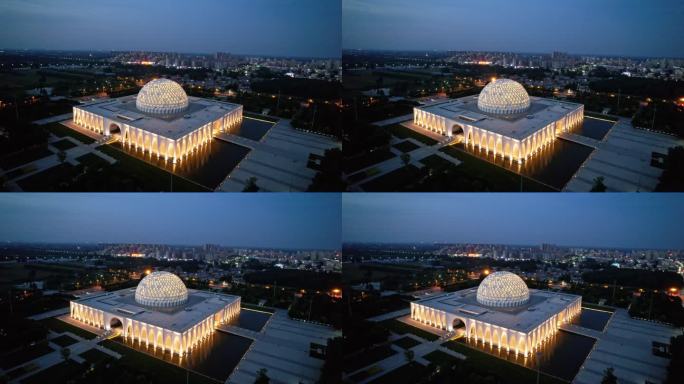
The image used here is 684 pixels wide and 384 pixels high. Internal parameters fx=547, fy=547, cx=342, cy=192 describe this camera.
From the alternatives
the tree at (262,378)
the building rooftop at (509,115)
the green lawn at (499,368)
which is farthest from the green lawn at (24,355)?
the building rooftop at (509,115)

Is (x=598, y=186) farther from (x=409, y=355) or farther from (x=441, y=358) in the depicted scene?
(x=409, y=355)

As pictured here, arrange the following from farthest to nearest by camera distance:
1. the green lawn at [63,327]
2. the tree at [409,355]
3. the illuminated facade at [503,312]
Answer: the illuminated facade at [503,312] → the green lawn at [63,327] → the tree at [409,355]

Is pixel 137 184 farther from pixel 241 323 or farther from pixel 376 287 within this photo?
pixel 376 287

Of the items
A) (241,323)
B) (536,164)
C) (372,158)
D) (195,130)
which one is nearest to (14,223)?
(195,130)

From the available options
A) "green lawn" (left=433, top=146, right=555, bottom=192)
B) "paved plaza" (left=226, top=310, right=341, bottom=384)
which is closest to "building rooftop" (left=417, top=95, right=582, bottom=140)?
"green lawn" (left=433, top=146, right=555, bottom=192)

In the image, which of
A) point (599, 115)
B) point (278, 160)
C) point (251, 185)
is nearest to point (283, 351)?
point (251, 185)

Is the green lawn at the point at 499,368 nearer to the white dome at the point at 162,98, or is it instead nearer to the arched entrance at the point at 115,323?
the arched entrance at the point at 115,323
